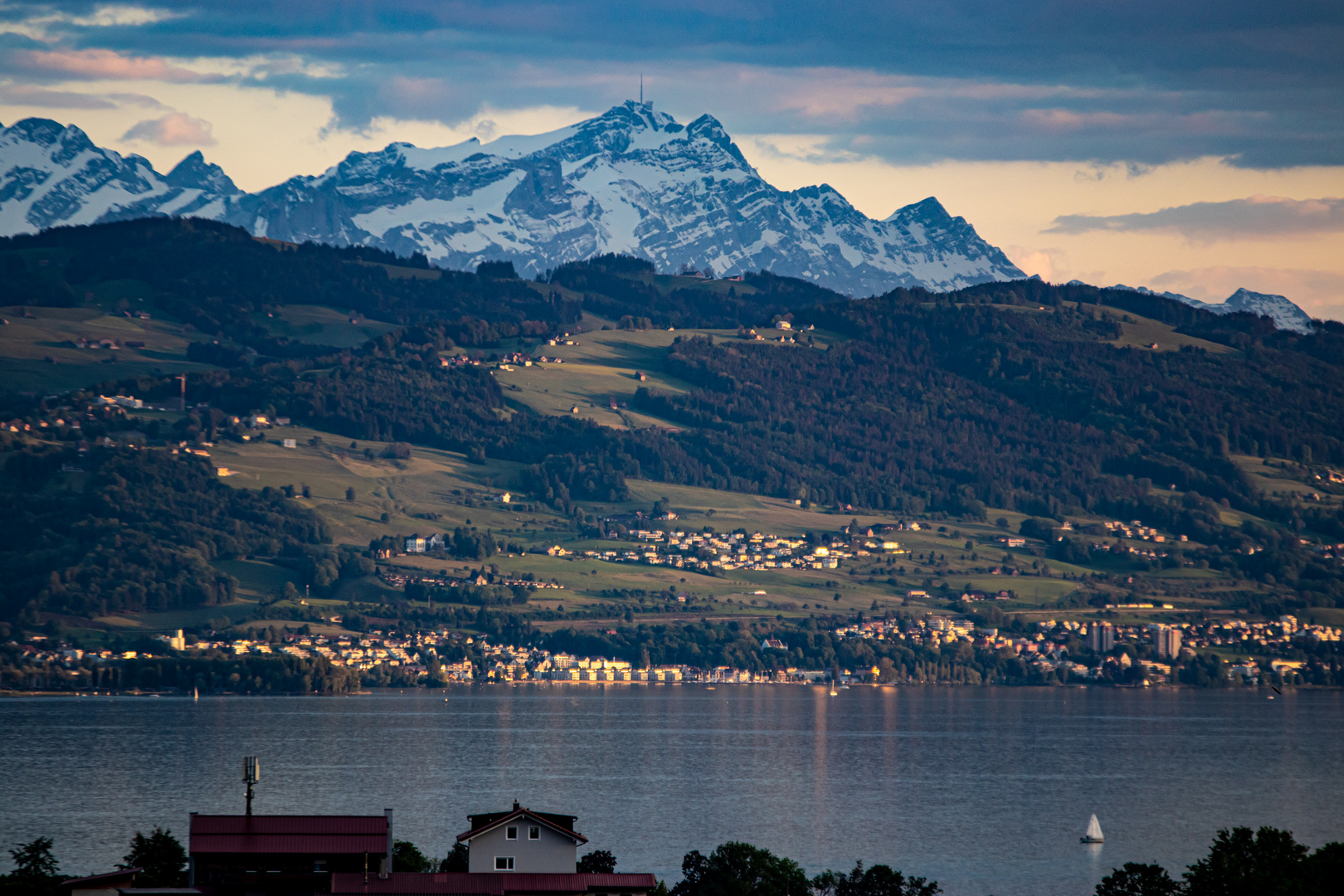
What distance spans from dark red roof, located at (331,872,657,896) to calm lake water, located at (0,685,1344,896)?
3398cm

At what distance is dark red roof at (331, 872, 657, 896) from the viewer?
40031 millimetres

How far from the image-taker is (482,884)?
135ft

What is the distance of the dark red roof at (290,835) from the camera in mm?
40688

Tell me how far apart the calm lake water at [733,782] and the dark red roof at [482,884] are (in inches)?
1338

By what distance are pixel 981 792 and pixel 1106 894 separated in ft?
223

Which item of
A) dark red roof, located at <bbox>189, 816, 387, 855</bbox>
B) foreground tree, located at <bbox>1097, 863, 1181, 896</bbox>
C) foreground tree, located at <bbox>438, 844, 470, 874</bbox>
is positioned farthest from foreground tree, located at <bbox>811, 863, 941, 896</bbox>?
dark red roof, located at <bbox>189, 816, 387, 855</bbox>

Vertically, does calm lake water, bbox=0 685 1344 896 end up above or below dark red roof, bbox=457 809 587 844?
below

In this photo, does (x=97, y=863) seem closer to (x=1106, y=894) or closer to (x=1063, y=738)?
(x=1106, y=894)

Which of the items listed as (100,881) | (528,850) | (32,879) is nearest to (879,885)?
(528,850)

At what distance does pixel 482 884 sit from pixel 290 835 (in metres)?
4.80

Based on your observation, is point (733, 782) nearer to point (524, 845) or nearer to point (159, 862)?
point (159, 862)

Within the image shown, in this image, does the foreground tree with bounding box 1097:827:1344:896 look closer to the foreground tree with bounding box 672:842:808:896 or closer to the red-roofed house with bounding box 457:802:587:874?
the foreground tree with bounding box 672:842:808:896

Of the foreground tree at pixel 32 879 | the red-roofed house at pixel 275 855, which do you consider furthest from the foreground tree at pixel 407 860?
the red-roofed house at pixel 275 855

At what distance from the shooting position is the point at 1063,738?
545 ft
